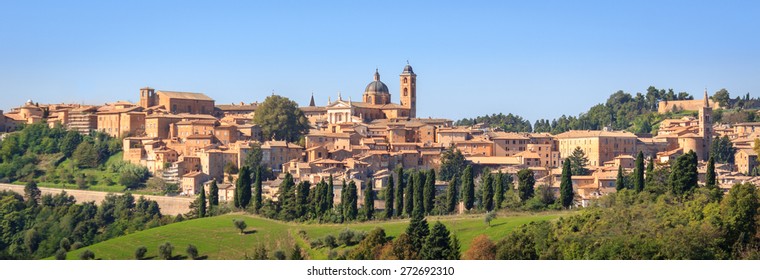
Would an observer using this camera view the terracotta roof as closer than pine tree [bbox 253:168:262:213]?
No

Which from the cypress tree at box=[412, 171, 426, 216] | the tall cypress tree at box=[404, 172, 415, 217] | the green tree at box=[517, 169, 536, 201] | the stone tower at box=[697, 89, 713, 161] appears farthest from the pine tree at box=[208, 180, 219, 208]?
the stone tower at box=[697, 89, 713, 161]

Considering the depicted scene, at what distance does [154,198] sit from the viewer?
55.2m

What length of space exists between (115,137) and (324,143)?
35.2 ft

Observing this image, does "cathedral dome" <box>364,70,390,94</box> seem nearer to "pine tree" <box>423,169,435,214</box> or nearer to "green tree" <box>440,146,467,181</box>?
"green tree" <box>440,146,467,181</box>

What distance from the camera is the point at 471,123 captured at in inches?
3223

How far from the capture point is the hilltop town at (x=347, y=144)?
56.4m

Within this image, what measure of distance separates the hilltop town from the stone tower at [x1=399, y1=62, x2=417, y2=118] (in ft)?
10.4

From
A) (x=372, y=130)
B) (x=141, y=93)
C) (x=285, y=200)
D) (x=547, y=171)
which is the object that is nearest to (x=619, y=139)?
(x=547, y=171)

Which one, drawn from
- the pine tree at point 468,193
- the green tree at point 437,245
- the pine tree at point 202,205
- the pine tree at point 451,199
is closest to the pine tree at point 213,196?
the pine tree at point 202,205

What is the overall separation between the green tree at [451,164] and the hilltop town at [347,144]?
1.15m

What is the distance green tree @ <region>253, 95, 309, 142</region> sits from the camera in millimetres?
64062

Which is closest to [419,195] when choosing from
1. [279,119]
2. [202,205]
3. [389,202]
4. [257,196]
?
[389,202]

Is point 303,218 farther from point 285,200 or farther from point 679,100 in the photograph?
point 679,100

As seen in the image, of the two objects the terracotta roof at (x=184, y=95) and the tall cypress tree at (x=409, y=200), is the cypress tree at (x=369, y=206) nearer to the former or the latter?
the tall cypress tree at (x=409, y=200)
